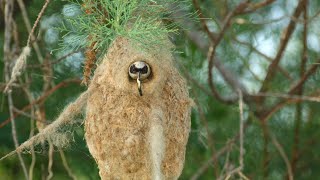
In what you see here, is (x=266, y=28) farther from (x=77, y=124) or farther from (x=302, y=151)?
(x=77, y=124)

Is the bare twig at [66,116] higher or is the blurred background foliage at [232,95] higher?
the bare twig at [66,116]

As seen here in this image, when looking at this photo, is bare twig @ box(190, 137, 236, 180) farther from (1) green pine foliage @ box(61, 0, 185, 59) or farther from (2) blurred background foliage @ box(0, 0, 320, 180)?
(1) green pine foliage @ box(61, 0, 185, 59)

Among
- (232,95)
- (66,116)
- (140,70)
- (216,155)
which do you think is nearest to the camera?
(140,70)

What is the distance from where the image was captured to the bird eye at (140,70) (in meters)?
1.31

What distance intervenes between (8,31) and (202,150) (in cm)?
124

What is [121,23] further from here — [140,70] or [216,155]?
[216,155]

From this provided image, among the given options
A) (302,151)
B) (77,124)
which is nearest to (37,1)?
(77,124)

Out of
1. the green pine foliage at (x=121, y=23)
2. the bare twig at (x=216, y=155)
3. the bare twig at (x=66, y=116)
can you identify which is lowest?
the bare twig at (x=216, y=155)

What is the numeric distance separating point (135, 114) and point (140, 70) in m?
0.09

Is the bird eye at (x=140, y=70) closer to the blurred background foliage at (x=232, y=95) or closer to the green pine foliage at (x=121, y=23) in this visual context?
the green pine foliage at (x=121, y=23)

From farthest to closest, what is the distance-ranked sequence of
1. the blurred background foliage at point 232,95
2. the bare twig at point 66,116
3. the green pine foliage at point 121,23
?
1. the blurred background foliage at point 232,95
2. the bare twig at point 66,116
3. the green pine foliage at point 121,23

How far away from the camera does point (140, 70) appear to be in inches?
51.4

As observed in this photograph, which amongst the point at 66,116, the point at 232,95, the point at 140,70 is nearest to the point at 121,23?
the point at 140,70

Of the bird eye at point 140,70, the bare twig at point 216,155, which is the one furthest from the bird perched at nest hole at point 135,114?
the bare twig at point 216,155
